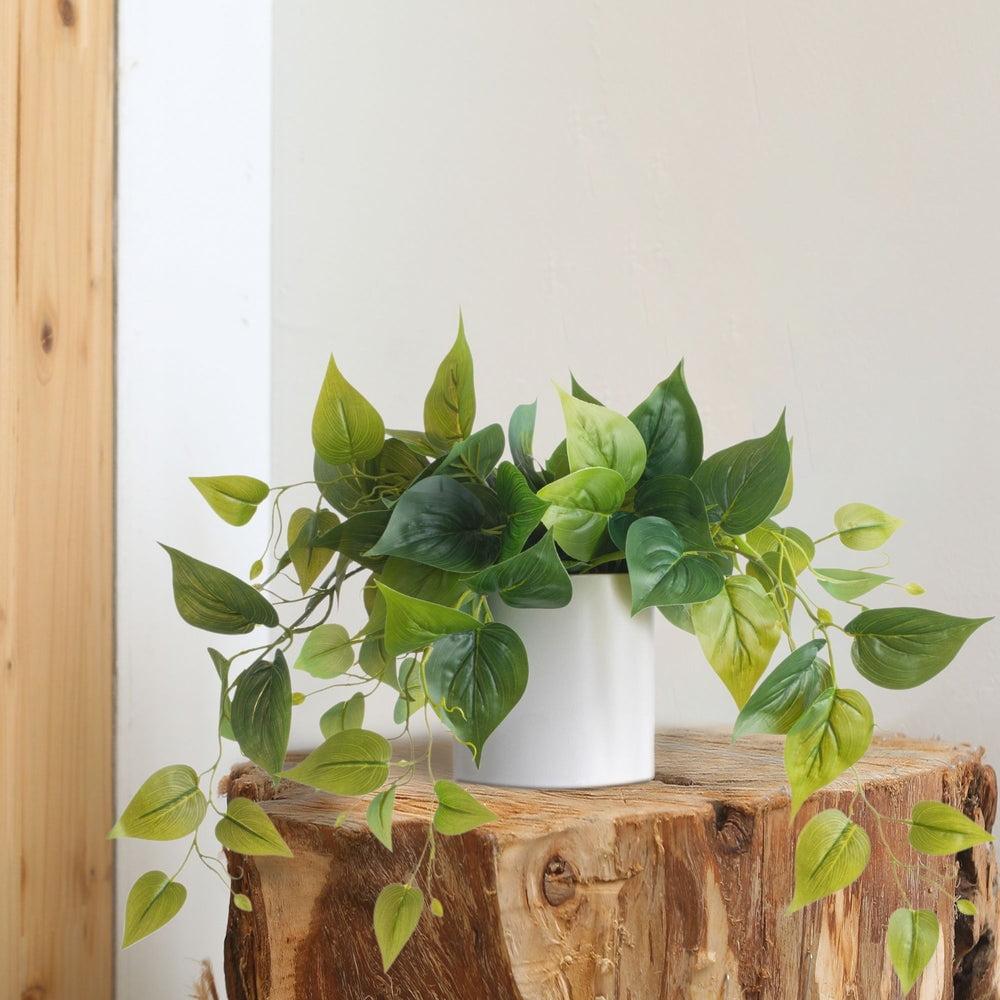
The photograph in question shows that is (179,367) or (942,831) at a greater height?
(179,367)

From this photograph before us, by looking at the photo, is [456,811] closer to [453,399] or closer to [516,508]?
[516,508]

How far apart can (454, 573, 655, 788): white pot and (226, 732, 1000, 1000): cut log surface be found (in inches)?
0.7

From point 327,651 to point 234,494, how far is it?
5.6 inches

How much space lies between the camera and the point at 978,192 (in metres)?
1.13

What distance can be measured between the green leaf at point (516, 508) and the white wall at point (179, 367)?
53cm

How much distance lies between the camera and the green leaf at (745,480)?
2.29ft

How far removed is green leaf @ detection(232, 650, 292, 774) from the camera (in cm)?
69

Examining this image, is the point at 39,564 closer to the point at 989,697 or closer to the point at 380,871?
the point at 380,871

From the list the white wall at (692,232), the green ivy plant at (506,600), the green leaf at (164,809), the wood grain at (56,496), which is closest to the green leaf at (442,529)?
the green ivy plant at (506,600)

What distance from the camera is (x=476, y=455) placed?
0.74 meters

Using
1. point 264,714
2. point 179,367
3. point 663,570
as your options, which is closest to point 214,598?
point 264,714

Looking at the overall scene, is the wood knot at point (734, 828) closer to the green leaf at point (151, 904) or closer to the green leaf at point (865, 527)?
the green leaf at point (865, 527)

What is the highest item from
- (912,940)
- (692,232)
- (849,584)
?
(692,232)

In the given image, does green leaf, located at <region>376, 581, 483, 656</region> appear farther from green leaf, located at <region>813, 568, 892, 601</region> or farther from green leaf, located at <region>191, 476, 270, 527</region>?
green leaf, located at <region>813, 568, 892, 601</region>
